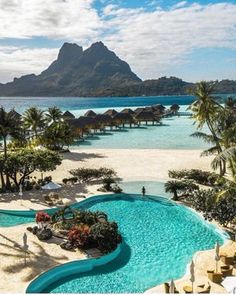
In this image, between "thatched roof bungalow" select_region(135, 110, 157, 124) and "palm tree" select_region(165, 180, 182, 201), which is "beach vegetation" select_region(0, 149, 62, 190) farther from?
"thatched roof bungalow" select_region(135, 110, 157, 124)

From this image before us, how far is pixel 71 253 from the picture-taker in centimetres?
1838

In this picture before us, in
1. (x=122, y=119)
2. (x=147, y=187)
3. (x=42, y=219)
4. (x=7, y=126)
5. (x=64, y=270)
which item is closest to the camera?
(x=64, y=270)

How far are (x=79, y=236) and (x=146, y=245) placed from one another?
11.4 feet

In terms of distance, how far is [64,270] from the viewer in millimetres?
16812

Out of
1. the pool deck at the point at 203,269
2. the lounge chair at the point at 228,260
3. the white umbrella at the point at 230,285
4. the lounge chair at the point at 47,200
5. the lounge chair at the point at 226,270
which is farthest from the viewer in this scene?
the lounge chair at the point at 47,200

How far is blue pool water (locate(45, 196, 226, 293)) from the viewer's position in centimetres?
1612

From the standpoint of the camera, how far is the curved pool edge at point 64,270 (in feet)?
50.7

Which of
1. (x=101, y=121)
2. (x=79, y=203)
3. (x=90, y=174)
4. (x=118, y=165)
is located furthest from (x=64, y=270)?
(x=101, y=121)

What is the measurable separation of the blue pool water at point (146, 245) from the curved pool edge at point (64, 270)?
0.28 meters

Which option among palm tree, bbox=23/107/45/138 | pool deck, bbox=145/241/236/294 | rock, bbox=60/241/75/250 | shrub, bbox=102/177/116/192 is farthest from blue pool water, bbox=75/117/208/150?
rock, bbox=60/241/75/250

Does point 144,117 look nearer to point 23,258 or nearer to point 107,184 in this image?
point 107,184

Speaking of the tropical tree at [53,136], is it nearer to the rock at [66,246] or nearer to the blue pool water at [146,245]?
the blue pool water at [146,245]

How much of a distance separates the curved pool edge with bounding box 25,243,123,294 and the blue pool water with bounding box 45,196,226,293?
0.28 meters

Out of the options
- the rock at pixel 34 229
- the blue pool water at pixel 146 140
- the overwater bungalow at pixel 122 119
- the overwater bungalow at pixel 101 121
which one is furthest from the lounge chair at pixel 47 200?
the overwater bungalow at pixel 122 119
